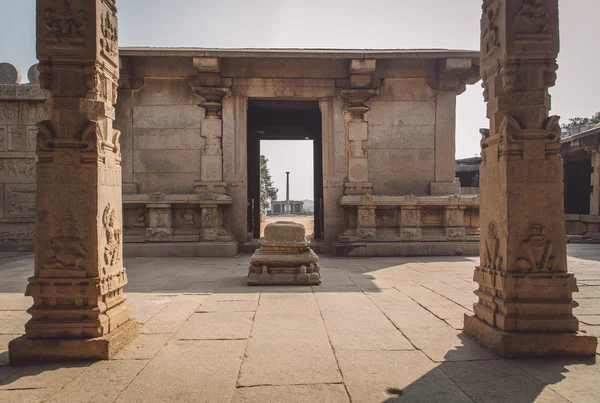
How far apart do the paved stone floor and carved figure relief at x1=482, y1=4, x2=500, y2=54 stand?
2.53 metres

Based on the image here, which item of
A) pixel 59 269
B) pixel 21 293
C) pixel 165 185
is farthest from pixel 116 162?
pixel 165 185

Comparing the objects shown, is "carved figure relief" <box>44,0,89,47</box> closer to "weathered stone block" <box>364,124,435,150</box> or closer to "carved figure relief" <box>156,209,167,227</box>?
"carved figure relief" <box>156,209,167,227</box>

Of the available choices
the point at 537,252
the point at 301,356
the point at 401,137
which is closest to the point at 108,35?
the point at 301,356

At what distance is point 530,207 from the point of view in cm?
305

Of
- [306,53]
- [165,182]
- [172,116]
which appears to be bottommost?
[165,182]

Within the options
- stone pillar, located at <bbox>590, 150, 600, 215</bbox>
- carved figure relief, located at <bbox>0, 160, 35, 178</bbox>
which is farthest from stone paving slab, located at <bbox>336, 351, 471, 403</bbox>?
stone pillar, located at <bbox>590, 150, 600, 215</bbox>

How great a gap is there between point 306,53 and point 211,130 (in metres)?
2.73

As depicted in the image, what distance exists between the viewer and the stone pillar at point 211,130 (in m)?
8.88

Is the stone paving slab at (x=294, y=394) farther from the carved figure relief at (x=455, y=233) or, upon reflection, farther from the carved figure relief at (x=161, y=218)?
the carved figure relief at (x=455, y=233)

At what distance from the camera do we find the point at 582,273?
6.47 meters

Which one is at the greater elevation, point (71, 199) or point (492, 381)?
point (71, 199)

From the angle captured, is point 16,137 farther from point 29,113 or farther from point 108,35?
point 108,35

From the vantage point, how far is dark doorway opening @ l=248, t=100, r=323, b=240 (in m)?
11.1

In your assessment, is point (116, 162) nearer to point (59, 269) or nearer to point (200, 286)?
point (59, 269)
